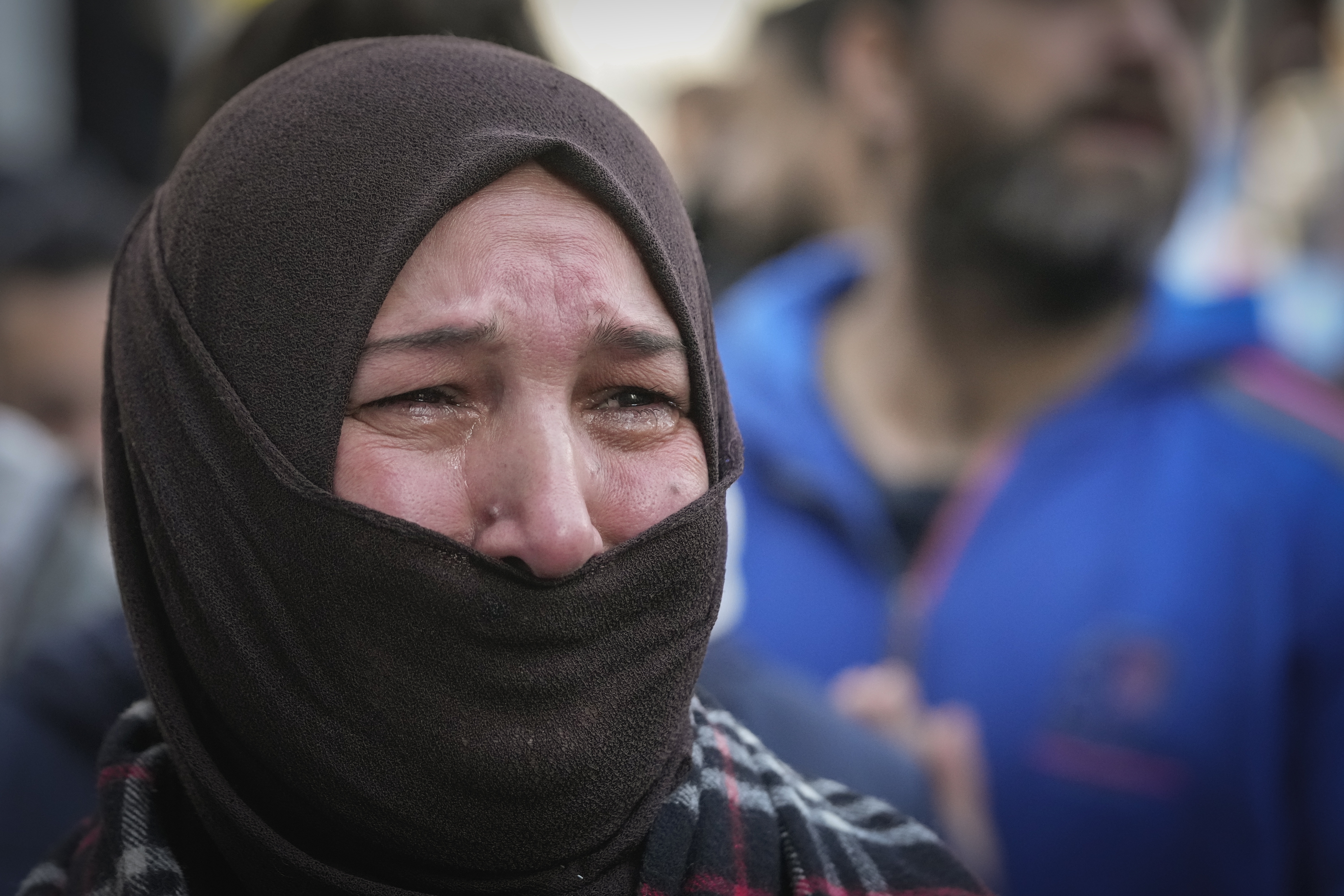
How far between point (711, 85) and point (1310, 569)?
199 inches

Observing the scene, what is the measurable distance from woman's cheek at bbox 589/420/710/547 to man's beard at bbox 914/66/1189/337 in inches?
83.1

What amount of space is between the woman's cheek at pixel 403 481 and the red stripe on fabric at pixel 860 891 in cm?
55

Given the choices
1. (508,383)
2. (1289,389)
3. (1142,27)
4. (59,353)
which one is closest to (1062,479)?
(1289,389)

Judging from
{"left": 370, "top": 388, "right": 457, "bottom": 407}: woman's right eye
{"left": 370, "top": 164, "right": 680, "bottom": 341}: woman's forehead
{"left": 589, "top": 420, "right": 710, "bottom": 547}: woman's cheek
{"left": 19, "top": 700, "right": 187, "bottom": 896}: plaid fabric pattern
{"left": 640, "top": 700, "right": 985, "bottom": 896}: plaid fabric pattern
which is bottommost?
{"left": 19, "top": 700, "right": 187, "bottom": 896}: plaid fabric pattern

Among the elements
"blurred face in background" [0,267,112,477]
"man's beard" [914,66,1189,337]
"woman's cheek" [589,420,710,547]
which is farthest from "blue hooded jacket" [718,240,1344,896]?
"blurred face in background" [0,267,112,477]

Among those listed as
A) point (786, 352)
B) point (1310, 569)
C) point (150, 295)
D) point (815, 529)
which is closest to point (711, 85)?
point (786, 352)

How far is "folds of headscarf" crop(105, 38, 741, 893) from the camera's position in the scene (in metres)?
1.40

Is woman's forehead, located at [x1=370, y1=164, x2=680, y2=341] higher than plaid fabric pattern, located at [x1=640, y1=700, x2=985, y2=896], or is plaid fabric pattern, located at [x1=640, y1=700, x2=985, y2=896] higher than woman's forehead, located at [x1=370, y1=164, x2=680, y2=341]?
woman's forehead, located at [x1=370, y1=164, x2=680, y2=341]

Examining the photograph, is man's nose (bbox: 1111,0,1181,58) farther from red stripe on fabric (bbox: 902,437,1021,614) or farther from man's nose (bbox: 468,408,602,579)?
man's nose (bbox: 468,408,602,579)

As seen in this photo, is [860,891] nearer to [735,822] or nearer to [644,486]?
[735,822]

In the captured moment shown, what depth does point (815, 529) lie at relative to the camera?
10.8ft

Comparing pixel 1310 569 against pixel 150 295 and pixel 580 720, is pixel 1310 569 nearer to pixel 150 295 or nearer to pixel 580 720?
pixel 580 720

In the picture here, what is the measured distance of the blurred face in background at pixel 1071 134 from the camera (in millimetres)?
3312

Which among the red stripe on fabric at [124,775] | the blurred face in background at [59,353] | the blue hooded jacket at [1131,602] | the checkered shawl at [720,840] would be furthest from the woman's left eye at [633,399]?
the blurred face in background at [59,353]
